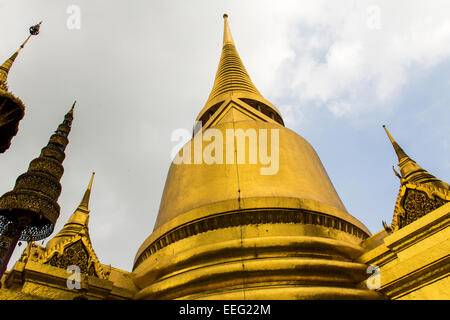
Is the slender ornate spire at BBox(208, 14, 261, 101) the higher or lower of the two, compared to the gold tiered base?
higher

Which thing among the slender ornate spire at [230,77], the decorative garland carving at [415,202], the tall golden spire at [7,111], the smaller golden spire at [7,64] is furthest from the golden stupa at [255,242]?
the slender ornate spire at [230,77]

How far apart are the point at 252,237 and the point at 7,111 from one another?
4848mm

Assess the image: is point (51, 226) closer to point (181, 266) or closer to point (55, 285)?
point (55, 285)

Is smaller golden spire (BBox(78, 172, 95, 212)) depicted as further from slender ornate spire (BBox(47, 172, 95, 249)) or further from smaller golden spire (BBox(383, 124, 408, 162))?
smaller golden spire (BBox(383, 124, 408, 162))

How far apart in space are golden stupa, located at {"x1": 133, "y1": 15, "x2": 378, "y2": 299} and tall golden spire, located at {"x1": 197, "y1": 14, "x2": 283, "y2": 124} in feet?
9.67

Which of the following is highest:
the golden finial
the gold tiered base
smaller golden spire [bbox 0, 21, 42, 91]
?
the golden finial

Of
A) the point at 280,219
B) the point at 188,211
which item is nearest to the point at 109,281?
the point at 188,211

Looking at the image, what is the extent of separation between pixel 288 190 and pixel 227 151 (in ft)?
5.56

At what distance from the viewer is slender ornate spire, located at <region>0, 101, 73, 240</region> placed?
6.15 m

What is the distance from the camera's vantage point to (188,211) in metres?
6.22

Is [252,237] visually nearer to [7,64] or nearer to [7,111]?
[7,111]

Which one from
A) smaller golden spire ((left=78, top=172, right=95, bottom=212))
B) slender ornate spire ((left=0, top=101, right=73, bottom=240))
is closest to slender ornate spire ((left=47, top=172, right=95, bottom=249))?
smaller golden spire ((left=78, top=172, right=95, bottom=212))

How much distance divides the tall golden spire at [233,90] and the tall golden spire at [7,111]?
222 inches

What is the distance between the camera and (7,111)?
614cm
